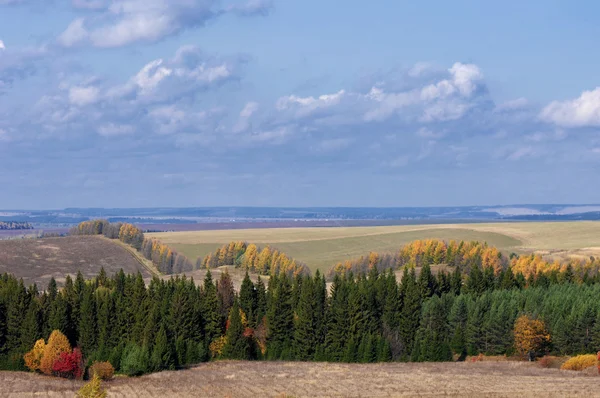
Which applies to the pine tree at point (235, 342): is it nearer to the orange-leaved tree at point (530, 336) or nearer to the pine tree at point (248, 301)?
the pine tree at point (248, 301)

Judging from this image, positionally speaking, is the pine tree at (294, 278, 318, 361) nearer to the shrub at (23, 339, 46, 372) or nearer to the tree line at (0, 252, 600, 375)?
the tree line at (0, 252, 600, 375)

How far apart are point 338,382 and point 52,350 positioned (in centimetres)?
3750

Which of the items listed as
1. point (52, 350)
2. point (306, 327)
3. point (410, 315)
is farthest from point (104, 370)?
point (410, 315)

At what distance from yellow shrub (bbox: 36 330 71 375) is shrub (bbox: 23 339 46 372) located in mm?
1190

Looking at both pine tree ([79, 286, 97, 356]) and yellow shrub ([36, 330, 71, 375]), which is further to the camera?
pine tree ([79, 286, 97, 356])

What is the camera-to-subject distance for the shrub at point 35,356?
108375 mm

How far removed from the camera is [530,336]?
395 ft

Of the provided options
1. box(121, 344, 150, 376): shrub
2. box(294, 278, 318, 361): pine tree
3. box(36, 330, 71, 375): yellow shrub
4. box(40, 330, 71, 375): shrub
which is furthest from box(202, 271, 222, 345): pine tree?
A: box(40, 330, 71, 375): shrub

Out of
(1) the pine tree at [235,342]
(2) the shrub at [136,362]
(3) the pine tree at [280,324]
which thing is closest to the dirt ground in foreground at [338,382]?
(2) the shrub at [136,362]

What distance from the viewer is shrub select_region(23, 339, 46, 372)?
4267 inches

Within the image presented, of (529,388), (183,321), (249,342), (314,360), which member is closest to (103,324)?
(183,321)

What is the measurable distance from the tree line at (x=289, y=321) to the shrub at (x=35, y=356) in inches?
79.9

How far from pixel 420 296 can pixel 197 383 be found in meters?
57.8

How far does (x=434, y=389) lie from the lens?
271ft
